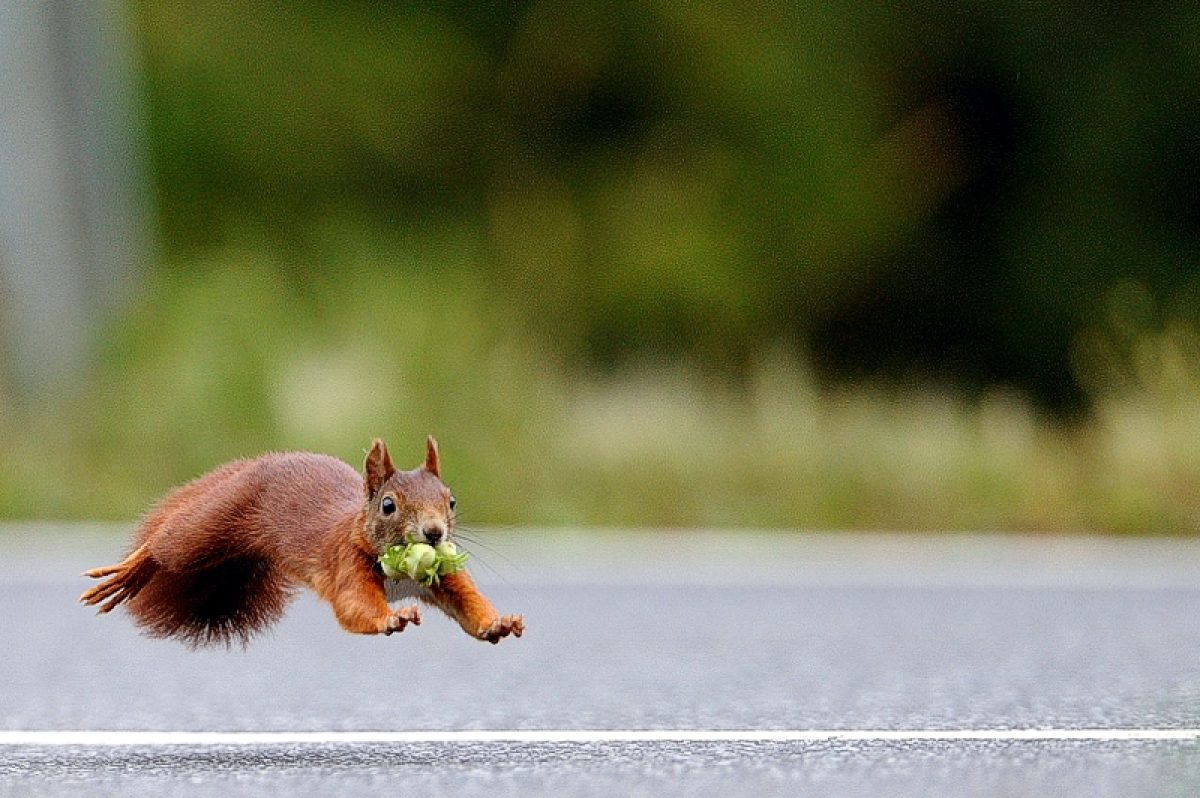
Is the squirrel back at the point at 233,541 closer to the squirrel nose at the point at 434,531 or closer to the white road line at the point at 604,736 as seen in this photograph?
the squirrel nose at the point at 434,531

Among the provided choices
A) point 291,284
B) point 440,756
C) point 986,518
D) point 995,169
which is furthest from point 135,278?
point 440,756

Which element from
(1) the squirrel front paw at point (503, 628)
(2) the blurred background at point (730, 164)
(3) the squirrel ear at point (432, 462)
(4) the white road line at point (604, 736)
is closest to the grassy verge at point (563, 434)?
(2) the blurred background at point (730, 164)

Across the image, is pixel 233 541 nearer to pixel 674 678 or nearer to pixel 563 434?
pixel 674 678

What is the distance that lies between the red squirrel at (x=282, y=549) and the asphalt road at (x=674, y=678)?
0.39 metres

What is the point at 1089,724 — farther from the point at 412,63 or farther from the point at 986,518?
the point at 412,63

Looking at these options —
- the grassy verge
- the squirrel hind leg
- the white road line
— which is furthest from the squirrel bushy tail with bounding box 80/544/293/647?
the grassy verge

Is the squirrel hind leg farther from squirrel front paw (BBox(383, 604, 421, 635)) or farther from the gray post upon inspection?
the gray post

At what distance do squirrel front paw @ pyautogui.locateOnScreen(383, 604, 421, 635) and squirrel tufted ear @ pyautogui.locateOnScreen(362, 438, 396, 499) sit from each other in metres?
0.23

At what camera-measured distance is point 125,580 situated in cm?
414

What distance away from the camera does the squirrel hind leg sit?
13.3 ft

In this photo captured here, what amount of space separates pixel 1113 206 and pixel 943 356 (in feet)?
6.87

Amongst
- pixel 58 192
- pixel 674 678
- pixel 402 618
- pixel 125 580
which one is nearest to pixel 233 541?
pixel 125 580

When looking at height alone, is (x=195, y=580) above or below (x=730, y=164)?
below

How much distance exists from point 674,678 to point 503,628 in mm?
2526
